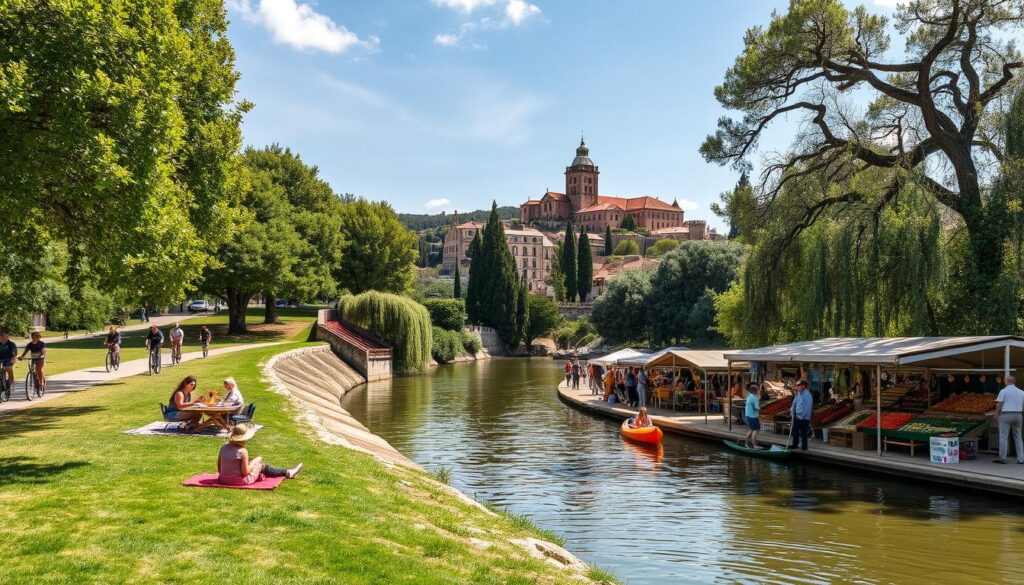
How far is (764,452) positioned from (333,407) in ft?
53.5

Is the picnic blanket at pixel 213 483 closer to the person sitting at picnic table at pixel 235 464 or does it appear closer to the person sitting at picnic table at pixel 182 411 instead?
the person sitting at picnic table at pixel 235 464

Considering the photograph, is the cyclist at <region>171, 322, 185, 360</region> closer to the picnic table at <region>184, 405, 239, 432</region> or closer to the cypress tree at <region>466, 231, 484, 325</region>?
the picnic table at <region>184, 405, 239, 432</region>

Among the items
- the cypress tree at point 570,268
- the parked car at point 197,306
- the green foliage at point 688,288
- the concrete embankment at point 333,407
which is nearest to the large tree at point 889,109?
the concrete embankment at point 333,407

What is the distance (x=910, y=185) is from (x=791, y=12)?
689cm

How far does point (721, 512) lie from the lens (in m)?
14.2

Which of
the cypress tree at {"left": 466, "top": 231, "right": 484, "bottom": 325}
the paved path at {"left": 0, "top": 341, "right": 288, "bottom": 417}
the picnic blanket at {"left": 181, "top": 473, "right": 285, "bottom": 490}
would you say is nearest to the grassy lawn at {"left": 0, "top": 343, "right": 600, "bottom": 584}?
the picnic blanket at {"left": 181, "top": 473, "right": 285, "bottom": 490}

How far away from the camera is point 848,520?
13.4m

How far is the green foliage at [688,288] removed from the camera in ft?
232

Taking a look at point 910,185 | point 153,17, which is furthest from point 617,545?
point 910,185

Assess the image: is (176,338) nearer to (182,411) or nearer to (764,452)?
(182,411)

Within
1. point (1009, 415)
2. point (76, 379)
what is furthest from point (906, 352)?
point (76, 379)

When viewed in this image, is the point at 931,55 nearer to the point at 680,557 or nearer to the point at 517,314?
the point at 680,557

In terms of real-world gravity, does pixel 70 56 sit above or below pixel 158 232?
above

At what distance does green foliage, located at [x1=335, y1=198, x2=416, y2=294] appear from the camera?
76.7 meters
